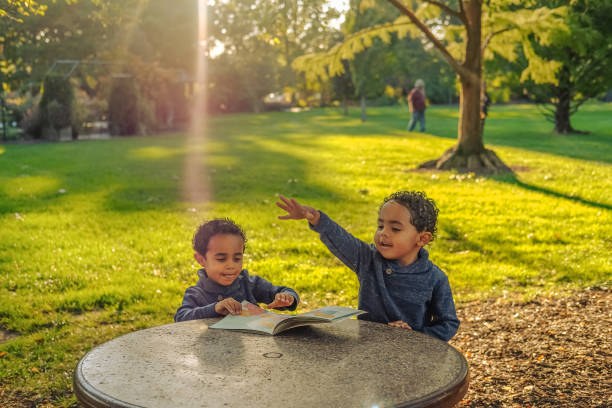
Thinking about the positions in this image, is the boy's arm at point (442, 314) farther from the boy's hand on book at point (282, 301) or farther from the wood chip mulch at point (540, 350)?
the wood chip mulch at point (540, 350)

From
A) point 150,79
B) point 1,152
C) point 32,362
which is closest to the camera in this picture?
point 32,362

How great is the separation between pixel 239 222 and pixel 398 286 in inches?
227

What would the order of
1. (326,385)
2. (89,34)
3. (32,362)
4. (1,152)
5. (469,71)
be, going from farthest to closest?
(89,34) → (1,152) → (469,71) → (32,362) → (326,385)

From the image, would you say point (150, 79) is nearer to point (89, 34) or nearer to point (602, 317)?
point (89, 34)

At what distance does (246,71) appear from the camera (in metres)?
47.6

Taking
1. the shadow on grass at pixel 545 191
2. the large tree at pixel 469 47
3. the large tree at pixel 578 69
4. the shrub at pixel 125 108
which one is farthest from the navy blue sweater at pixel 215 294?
the shrub at pixel 125 108

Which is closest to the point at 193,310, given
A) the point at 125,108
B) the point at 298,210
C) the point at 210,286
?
the point at 210,286

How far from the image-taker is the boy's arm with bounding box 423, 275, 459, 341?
10.2ft

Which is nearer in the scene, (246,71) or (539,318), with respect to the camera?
(539,318)

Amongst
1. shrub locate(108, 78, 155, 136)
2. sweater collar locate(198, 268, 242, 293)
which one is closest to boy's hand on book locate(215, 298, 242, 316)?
sweater collar locate(198, 268, 242, 293)

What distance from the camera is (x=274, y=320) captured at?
8.98ft

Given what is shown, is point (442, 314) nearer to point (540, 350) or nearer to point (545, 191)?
point (540, 350)

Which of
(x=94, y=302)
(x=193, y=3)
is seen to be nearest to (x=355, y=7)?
(x=94, y=302)

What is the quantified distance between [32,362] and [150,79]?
2414cm
